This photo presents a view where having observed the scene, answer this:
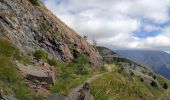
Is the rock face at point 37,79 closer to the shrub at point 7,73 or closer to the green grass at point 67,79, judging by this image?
the green grass at point 67,79

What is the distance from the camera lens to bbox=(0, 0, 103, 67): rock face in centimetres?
3669

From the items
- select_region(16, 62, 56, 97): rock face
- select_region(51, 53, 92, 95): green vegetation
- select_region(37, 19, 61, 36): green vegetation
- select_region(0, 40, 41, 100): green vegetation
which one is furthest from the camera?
select_region(37, 19, 61, 36): green vegetation

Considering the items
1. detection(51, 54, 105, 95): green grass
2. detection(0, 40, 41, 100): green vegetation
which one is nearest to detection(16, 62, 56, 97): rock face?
detection(51, 54, 105, 95): green grass

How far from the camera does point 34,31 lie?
1686 inches

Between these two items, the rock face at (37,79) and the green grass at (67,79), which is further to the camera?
the green grass at (67,79)

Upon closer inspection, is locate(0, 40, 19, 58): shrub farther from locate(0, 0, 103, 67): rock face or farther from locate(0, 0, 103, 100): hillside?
locate(0, 0, 103, 67): rock face

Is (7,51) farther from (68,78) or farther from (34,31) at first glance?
(34,31)

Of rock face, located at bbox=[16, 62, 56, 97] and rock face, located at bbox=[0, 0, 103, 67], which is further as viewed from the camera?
rock face, located at bbox=[0, 0, 103, 67]

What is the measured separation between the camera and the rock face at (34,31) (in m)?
36.7

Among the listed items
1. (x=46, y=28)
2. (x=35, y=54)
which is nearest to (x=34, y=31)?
(x=46, y=28)

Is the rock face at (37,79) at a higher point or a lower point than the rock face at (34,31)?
lower

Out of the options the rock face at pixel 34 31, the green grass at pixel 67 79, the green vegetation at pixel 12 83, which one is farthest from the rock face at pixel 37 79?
the rock face at pixel 34 31

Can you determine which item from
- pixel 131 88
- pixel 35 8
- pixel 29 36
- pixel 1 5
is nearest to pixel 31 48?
pixel 29 36

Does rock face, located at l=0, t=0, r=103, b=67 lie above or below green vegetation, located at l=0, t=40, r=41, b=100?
above
